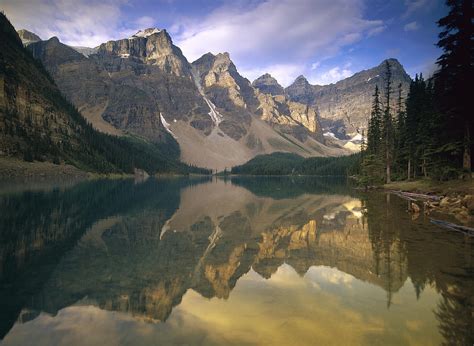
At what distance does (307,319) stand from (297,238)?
13638 millimetres

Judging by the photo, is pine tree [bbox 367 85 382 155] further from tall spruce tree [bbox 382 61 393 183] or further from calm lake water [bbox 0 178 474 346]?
calm lake water [bbox 0 178 474 346]

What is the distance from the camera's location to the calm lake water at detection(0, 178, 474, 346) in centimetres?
921

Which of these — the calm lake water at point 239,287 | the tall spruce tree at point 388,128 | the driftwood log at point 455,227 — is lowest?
the calm lake water at point 239,287

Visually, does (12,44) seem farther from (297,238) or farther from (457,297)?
(457,297)

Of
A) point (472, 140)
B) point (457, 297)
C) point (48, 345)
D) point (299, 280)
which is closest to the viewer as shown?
point (48, 345)

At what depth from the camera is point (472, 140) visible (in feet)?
124

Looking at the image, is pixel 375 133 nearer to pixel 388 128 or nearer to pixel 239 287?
pixel 388 128

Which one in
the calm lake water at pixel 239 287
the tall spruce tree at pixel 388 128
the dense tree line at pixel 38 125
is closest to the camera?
the calm lake water at pixel 239 287

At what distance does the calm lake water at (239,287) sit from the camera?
9211 millimetres

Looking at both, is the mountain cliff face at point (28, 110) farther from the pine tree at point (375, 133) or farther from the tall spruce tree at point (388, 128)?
the tall spruce tree at point (388, 128)

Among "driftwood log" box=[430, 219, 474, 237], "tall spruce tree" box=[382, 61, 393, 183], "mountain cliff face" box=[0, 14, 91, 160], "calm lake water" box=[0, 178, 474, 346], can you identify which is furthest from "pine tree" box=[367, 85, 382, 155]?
"mountain cliff face" box=[0, 14, 91, 160]

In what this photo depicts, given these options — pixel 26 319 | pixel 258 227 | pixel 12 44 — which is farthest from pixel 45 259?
pixel 12 44

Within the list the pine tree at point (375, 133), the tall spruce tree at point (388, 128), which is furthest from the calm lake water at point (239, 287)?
the pine tree at point (375, 133)

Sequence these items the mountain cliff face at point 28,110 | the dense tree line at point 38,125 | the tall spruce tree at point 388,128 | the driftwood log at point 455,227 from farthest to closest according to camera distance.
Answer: the dense tree line at point 38,125 < the mountain cliff face at point 28,110 < the tall spruce tree at point 388,128 < the driftwood log at point 455,227
